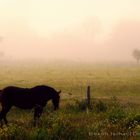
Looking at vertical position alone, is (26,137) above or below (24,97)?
below

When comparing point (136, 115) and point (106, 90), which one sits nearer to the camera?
point (136, 115)

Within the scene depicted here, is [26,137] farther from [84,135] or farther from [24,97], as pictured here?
[24,97]

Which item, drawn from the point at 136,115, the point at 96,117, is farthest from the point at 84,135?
the point at 96,117

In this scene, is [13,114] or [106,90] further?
[106,90]

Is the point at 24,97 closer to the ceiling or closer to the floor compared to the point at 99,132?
closer to the ceiling

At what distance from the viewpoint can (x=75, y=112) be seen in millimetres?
23531

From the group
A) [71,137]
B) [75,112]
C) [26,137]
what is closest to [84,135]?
[71,137]

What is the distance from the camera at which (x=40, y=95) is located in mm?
18594

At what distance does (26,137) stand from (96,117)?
640cm

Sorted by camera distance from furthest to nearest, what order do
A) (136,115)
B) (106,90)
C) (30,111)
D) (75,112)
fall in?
(106,90) < (30,111) < (75,112) < (136,115)

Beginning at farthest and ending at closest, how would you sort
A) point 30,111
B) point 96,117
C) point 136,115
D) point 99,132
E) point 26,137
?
point 30,111, point 96,117, point 136,115, point 99,132, point 26,137

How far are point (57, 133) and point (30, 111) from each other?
10.00 m

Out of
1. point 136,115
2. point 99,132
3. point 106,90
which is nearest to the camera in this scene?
point 99,132

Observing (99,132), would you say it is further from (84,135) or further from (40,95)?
(40,95)
